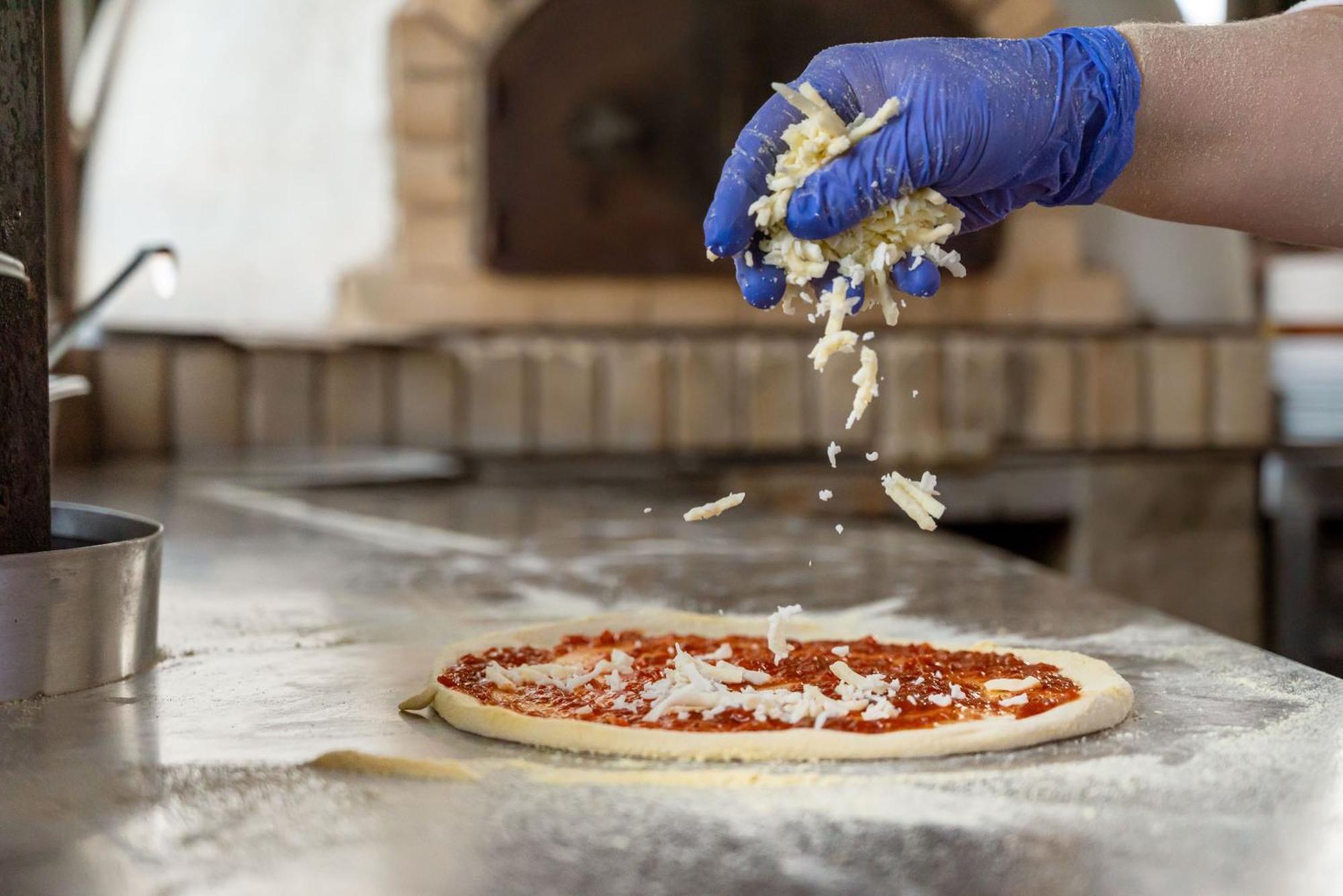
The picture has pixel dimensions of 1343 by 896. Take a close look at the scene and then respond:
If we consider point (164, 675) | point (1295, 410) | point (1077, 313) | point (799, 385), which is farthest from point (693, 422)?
point (164, 675)

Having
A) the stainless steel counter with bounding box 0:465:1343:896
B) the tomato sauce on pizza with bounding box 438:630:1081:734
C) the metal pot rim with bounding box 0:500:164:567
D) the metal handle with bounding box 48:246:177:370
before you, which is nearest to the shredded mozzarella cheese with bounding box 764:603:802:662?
the tomato sauce on pizza with bounding box 438:630:1081:734

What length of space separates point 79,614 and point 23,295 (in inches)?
11.1

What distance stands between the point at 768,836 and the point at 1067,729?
32cm

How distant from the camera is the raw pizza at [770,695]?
0.96 meters

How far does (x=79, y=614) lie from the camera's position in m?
1.15

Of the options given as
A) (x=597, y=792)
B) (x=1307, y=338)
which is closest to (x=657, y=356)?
(x=1307, y=338)

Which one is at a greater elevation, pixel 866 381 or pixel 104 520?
pixel 866 381

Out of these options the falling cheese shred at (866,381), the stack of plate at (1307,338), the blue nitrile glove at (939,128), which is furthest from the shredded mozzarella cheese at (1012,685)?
the stack of plate at (1307,338)

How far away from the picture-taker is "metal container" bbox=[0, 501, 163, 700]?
3.59 ft

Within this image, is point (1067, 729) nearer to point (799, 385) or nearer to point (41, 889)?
point (41, 889)

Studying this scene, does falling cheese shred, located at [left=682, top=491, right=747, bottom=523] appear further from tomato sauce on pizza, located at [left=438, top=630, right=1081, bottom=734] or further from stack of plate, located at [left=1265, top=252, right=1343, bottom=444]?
stack of plate, located at [left=1265, top=252, right=1343, bottom=444]

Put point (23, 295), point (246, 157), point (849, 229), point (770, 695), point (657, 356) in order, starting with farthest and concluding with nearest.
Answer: point (246, 157)
point (657, 356)
point (849, 229)
point (23, 295)
point (770, 695)

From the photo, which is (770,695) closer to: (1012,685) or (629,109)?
(1012,685)

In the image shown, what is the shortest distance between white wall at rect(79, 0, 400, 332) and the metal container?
2.68m
